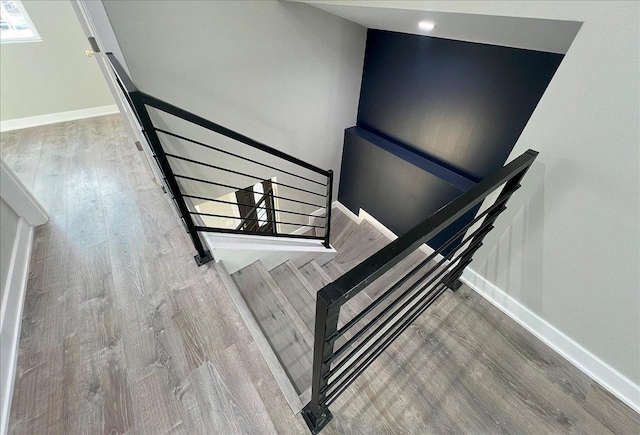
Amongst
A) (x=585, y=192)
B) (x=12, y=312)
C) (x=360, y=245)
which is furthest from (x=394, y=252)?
(x=360, y=245)

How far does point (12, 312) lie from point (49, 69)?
363 centimetres

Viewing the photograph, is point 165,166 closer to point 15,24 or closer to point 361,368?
point 361,368

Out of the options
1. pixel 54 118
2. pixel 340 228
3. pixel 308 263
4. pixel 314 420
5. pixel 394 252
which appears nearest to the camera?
pixel 394 252

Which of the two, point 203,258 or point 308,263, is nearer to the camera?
point 203,258

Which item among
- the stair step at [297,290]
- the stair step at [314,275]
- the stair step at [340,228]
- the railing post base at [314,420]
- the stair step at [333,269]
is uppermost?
the railing post base at [314,420]

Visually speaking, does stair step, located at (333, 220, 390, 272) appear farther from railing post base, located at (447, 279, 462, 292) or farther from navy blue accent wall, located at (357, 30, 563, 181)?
railing post base, located at (447, 279, 462, 292)

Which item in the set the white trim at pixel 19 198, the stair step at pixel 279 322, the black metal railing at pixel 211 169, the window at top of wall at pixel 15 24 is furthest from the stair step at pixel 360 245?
the window at top of wall at pixel 15 24

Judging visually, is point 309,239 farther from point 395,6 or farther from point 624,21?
point 624,21

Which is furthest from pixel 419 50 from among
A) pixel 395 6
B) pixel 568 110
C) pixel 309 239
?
pixel 309 239

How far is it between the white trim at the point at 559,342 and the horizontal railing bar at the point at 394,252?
0.95 m

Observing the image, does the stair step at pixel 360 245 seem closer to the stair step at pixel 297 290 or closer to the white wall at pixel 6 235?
the stair step at pixel 297 290

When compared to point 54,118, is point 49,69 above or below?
above

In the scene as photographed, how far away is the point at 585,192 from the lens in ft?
3.40

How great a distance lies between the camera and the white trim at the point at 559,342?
46.8 inches
